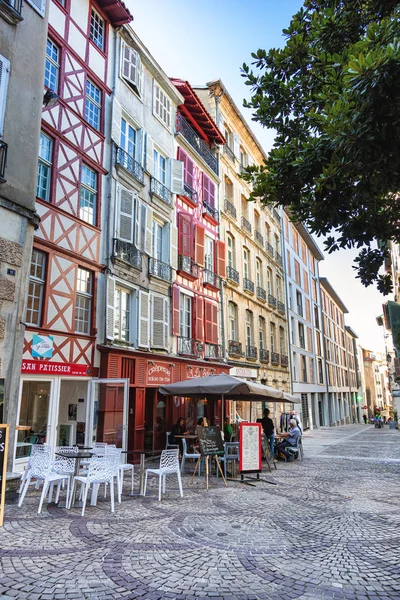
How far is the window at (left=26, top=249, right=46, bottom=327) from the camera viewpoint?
33.8 ft

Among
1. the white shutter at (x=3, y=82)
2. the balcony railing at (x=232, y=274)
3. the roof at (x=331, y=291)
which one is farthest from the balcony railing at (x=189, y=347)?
the roof at (x=331, y=291)

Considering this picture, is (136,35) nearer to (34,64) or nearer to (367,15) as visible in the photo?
(34,64)

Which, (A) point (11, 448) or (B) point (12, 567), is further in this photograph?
(A) point (11, 448)

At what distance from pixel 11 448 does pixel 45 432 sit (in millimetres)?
2999

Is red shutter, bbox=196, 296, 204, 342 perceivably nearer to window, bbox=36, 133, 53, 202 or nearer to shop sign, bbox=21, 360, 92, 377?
shop sign, bbox=21, 360, 92, 377

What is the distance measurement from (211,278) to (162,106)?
24.1 feet

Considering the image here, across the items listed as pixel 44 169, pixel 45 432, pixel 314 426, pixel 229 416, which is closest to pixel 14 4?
pixel 44 169

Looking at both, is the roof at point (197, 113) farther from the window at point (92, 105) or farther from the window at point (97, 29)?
the window at point (92, 105)

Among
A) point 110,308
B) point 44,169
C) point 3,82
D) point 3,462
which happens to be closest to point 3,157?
point 3,82

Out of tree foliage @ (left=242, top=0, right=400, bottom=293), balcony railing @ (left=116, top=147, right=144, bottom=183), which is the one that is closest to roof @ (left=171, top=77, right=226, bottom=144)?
balcony railing @ (left=116, top=147, right=144, bottom=183)

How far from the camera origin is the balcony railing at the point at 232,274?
21.2 m

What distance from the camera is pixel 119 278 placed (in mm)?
13242

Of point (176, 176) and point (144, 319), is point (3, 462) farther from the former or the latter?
point (176, 176)

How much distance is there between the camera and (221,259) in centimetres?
2050
